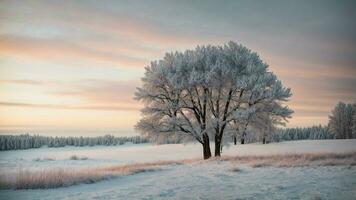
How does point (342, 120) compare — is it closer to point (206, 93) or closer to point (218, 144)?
point (218, 144)

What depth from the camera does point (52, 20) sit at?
75.6 ft

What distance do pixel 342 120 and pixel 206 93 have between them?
51063 mm

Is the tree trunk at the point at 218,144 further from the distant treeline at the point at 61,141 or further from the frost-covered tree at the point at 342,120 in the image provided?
the distant treeline at the point at 61,141

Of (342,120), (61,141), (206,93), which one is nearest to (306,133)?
(342,120)

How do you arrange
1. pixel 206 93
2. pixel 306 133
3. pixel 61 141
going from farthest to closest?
pixel 61 141 < pixel 306 133 < pixel 206 93

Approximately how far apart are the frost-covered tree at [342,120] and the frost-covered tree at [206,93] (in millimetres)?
47315

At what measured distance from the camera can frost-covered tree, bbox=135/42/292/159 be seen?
102 ft

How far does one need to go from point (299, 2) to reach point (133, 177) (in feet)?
40.6

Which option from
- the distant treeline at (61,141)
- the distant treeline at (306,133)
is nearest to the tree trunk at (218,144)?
the distant treeline at (306,133)

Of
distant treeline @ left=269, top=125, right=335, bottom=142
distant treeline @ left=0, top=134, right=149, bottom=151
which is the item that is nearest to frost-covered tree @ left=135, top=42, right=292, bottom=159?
distant treeline @ left=269, top=125, right=335, bottom=142

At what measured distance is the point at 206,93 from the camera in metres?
32.1

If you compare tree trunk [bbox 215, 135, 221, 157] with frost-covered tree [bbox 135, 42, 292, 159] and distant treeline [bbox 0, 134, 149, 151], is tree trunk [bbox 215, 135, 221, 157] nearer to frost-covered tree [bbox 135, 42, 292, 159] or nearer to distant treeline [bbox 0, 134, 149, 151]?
frost-covered tree [bbox 135, 42, 292, 159]

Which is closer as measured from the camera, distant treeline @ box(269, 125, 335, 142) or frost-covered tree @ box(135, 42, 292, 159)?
frost-covered tree @ box(135, 42, 292, 159)

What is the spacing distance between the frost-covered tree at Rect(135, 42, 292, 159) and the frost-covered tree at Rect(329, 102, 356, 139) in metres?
47.3
